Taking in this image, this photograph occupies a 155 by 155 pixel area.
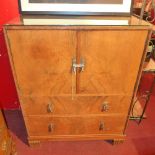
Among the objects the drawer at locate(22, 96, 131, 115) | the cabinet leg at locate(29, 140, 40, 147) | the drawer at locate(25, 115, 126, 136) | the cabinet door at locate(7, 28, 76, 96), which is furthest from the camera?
the cabinet leg at locate(29, 140, 40, 147)

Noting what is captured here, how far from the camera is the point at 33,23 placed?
1.05 metres

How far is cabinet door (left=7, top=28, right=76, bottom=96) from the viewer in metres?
1.04

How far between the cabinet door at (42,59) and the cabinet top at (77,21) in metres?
0.06

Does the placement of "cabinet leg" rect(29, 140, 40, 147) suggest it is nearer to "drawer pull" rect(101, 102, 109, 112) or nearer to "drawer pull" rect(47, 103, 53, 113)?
"drawer pull" rect(47, 103, 53, 113)

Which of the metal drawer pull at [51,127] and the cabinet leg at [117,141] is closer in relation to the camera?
the metal drawer pull at [51,127]

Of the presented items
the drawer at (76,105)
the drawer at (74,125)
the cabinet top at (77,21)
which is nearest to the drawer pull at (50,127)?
the drawer at (74,125)

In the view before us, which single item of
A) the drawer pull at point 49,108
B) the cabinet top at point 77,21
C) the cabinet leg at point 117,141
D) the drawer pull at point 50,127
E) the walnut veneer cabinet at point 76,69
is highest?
the cabinet top at point 77,21

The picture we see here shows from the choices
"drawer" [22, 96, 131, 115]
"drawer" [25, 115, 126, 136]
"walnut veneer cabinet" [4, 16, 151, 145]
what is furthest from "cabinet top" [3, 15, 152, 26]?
"drawer" [25, 115, 126, 136]

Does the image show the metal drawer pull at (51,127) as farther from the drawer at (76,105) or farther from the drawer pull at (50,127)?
the drawer at (76,105)

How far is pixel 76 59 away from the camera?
1.13 m

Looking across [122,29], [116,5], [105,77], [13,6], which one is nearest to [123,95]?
[105,77]

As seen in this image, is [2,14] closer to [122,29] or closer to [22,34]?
[22,34]

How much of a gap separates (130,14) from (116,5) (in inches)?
4.7

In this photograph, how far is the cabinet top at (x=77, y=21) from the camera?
105 centimetres
